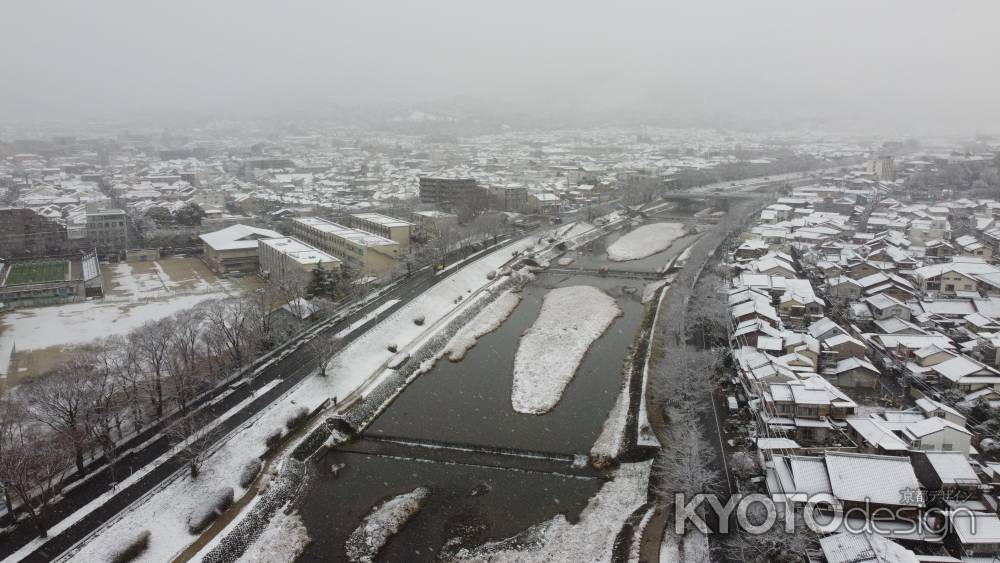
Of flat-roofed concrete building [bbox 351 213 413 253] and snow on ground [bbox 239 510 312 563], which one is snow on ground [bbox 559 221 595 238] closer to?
flat-roofed concrete building [bbox 351 213 413 253]

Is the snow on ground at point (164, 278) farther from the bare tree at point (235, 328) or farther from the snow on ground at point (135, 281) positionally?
the bare tree at point (235, 328)

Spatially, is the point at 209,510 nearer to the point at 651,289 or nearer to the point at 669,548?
the point at 669,548

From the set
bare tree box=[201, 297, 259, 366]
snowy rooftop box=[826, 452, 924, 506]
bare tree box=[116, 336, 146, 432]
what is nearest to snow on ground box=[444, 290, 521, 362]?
bare tree box=[201, 297, 259, 366]

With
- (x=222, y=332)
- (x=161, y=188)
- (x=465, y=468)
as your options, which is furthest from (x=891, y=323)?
(x=161, y=188)

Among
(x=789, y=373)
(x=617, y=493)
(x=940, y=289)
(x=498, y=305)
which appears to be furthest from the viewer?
(x=498, y=305)

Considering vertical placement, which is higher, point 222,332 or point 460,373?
point 222,332

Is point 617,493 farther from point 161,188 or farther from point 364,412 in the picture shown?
point 161,188

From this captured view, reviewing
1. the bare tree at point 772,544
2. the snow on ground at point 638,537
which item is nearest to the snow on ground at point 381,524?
the snow on ground at point 638,537

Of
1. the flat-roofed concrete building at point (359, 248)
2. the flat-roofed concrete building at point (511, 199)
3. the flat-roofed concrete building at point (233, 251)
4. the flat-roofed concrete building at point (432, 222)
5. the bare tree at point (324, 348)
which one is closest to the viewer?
the bare tree at point (324, 348)
